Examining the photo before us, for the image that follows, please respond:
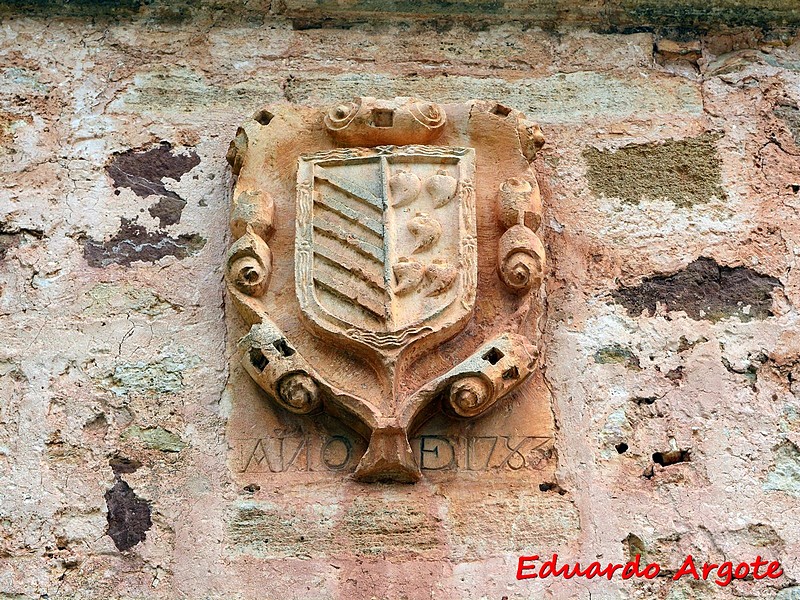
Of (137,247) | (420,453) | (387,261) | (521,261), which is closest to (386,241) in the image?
(387,261)

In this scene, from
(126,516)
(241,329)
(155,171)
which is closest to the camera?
(126,516)

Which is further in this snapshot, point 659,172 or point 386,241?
point 659,172

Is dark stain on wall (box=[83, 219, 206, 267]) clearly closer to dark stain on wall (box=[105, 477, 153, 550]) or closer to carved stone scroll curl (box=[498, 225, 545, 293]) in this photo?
dark stain on wall (box=[105, 477, 153, 550])

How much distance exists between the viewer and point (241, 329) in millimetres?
3234

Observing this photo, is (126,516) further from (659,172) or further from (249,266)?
(659,172)

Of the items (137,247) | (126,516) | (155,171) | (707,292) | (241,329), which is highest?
(155,171)

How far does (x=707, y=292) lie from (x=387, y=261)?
879 mm

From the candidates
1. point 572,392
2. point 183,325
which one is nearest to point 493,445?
point 572,392

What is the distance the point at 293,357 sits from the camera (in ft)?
10.0

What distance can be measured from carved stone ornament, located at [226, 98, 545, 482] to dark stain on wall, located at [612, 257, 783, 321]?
30cm

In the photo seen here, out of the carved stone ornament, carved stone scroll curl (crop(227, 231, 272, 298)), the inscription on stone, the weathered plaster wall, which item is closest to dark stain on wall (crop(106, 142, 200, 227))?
the weathered plaster wall

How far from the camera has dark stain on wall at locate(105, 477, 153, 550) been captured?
2984mm

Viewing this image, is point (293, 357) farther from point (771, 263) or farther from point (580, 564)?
point (771, 263)

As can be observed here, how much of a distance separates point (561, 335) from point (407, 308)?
0.45 meters
